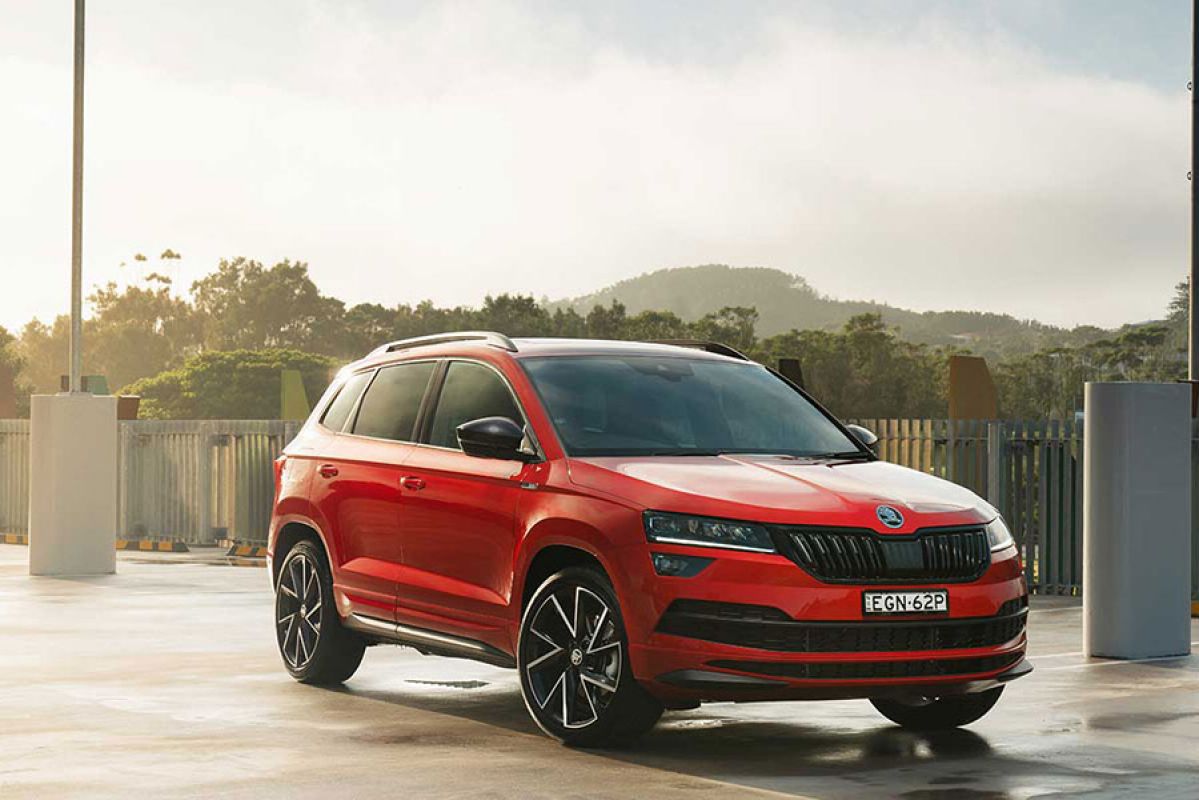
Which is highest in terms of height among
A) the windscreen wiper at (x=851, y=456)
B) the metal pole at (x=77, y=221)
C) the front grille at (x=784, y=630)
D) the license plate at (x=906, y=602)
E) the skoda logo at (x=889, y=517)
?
the metal pole at (x=77, y=221)

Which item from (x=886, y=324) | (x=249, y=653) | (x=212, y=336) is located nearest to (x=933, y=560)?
(x=249, y=653)

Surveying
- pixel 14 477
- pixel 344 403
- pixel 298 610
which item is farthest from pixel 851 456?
pixel 14 477

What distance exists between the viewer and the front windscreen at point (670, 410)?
33.3 feet

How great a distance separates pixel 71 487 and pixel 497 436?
528 inches

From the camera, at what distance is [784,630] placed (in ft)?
29.2

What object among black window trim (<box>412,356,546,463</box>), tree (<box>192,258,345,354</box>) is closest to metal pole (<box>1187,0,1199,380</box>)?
black window trim (<box>412,356,546,463</box>)

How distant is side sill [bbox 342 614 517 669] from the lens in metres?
10.3

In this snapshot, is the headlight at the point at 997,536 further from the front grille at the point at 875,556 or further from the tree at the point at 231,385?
the tree at the point at 231,385

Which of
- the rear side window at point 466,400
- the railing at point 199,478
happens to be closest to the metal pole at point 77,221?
the railing at point 199,478

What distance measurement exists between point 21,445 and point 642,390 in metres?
25.4

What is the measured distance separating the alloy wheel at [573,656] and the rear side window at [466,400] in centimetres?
126

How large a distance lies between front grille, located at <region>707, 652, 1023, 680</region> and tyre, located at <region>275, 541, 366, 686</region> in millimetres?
3579

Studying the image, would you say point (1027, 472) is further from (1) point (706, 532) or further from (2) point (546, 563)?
(1) point (706, 532)

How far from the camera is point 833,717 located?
1071cm
